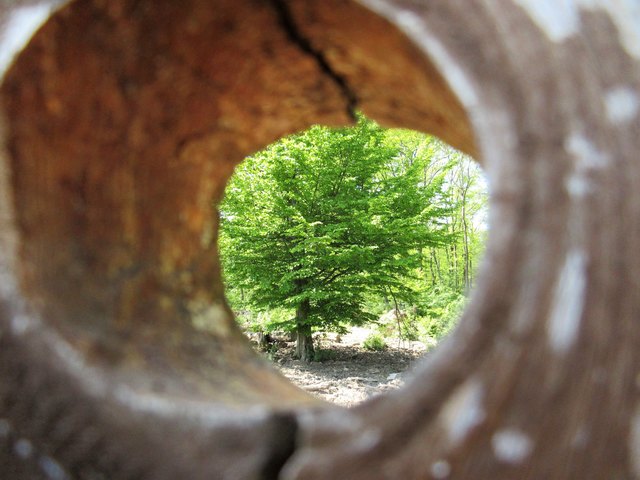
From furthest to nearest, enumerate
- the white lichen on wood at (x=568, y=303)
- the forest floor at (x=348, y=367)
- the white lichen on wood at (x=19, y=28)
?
the forest floor at (x=348, y=367), the white lichen on wood at (x=19, y=28), the white lichen on wood at (x=568, y=303)

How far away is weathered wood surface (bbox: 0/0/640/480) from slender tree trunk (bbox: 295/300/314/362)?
6.19 meters

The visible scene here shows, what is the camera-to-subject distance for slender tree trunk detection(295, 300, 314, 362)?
23.4ft

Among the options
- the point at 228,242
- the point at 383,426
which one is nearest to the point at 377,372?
the point at 228,242

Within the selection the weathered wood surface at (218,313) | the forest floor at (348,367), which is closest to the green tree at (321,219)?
the forest floor at (348,367)

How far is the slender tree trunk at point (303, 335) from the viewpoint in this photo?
712 cm

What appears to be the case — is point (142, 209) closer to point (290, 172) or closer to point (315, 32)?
point (315, 32)

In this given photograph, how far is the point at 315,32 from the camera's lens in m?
0.90

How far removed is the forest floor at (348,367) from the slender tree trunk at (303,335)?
0.13m

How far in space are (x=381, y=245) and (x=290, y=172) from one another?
151 cm

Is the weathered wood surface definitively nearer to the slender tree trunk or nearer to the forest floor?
the forest floor

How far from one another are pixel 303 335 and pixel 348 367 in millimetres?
794

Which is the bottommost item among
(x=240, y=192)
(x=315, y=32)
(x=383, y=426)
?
(x=383, y=426)

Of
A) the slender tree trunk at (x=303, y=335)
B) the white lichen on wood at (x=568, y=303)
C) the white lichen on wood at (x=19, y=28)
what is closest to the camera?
the white lichen on wood at (x=568, y=303)

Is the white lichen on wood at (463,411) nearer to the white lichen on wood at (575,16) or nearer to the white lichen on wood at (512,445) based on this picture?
the white lichen on wood at (512,445)
